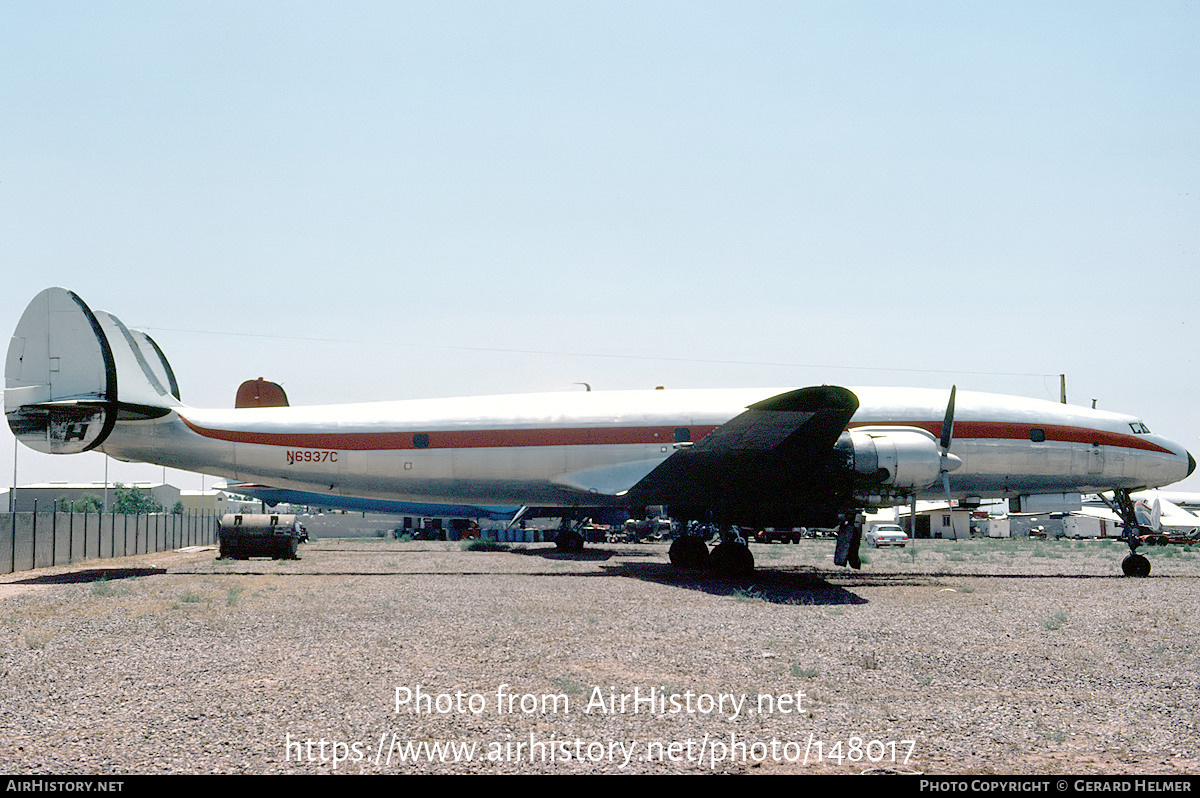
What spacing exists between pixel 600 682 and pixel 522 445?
15.5 m

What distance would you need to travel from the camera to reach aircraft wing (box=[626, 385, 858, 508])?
19578 mm

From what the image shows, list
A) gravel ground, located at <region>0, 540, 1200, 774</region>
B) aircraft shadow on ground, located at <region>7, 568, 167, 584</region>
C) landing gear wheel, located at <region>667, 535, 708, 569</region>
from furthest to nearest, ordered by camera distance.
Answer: landing gear wheel, located at <region>667, 535, 708, 569</region> < aircraft shadow on ground, located at <region>7, 568, 167, 584</region> < gravel ground, located at <region>0, 540, 1200, 774</region>

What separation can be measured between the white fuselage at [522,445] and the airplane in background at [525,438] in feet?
0.12

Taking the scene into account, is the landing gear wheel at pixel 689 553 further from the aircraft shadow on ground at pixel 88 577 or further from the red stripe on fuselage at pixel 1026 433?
the aircraft shadow on ground at pixel 88 577

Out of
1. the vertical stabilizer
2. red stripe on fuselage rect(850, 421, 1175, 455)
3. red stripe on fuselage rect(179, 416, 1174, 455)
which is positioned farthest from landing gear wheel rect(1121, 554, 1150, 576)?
the vertical stabilizer

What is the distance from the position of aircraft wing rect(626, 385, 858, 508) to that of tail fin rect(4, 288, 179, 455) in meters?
12.9

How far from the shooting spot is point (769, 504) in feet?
71.7

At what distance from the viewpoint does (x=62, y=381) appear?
76.6ft

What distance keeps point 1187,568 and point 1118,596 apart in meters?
13.0

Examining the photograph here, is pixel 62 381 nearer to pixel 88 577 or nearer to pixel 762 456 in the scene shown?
pixel 88 577

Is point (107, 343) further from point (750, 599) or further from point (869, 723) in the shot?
point (869, 723)

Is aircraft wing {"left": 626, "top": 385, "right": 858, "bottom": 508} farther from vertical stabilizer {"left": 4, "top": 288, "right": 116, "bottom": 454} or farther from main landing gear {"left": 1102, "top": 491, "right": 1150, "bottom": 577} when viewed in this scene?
vertical stabilizer {"left": 4, "top": 288, "right": 116, "bottom": 454}

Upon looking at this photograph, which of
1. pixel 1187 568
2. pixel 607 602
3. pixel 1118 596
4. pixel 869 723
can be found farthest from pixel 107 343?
pixel 1187 568

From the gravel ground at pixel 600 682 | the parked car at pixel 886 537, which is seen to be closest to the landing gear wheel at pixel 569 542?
the parked car at pixel 886 537
